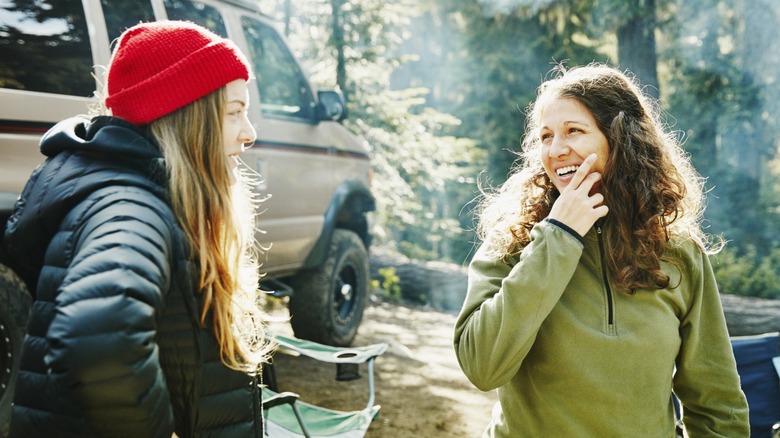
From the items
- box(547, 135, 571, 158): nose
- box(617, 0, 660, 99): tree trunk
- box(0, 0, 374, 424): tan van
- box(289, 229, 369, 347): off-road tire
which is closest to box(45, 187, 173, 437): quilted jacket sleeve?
box(547, 135, 571, 158): nose

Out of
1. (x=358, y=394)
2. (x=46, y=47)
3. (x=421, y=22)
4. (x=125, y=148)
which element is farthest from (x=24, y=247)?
(x=421, y=22)

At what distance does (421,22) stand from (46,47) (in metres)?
20.7

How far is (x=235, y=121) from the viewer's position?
5.65 ft

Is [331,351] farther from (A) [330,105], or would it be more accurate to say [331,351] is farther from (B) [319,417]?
(A) [330,105]

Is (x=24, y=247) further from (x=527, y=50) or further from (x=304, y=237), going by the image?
(x=527, y=50)

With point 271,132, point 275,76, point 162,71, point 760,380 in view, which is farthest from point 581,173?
point 275,76

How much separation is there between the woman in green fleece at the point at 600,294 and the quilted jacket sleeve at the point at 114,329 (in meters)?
0.92

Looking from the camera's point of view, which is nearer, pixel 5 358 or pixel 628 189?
pixel 628 189

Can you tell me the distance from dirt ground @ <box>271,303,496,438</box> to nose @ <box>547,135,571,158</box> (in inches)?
115

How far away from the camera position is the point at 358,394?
17.6 feet

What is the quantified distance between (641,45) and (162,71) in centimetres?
1281

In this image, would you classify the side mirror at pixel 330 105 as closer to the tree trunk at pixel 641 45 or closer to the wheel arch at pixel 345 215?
the wheel arch at pixel 345 215

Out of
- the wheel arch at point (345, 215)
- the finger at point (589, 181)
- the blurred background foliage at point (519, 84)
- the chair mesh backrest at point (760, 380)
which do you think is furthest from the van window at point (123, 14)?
the blurred background foliage at point (519, 84)

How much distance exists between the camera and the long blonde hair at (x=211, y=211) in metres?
1.55
